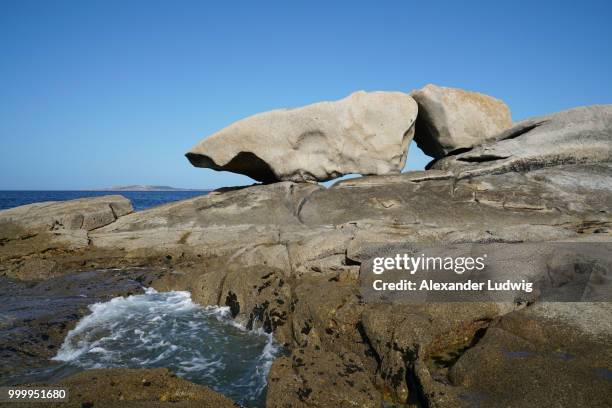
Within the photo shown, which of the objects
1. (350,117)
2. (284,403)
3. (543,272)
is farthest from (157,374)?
(350,117)

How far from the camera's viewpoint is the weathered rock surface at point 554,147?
1638 centimetres

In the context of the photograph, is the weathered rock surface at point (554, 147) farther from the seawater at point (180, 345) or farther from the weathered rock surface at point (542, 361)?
the seawater at point (180, 345)

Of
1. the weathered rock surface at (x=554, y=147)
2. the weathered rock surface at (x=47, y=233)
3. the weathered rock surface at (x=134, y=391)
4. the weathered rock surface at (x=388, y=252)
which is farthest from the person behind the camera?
the weathered rock surface at (x=554, y=147)

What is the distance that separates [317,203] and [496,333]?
979 cm

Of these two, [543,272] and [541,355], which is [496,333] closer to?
[541,355]

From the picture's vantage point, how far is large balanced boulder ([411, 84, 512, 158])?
18188 mm

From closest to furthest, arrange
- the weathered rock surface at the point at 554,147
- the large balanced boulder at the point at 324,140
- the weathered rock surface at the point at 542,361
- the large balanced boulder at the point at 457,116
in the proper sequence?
the weathered rock surface at the point at 542,361
the weathered rock surface at the point at 554,147
the large balanced boulder at the point at 324,140
the large balanced boulder at the point at 457,116

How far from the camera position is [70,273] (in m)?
14.6

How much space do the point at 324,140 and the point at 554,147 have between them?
899 cm

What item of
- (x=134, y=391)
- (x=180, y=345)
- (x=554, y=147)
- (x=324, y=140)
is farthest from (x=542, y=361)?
(x=554, y=147)

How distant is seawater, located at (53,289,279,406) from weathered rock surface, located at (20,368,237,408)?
109 centimetres

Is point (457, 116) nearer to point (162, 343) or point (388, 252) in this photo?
point (388, 252)

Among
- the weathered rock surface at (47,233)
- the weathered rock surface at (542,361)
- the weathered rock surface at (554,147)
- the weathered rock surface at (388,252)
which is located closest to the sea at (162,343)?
the weathered rock surface at (388,252)

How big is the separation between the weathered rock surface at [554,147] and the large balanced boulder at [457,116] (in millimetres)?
1154
